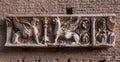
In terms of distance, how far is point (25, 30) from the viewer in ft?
23.9

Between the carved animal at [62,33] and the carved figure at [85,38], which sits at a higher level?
the carved animal at [62,33]

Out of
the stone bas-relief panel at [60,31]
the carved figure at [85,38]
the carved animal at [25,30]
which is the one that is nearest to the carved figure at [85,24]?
the stone bas-relief panel at [60,31]

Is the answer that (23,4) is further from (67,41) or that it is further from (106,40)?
(106,40)

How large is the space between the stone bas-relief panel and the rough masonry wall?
146 millimetres

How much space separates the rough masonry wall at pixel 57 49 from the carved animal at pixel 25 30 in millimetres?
206

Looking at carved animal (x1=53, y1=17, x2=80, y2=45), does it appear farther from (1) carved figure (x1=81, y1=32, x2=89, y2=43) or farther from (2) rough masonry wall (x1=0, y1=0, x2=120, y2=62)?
(2) rough masonry wall (x1=0, y1=0, x2=120, y2=62)

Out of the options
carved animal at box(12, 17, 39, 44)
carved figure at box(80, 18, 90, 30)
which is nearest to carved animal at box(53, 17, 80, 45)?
carved figure at box(80, 18, 90, 30)

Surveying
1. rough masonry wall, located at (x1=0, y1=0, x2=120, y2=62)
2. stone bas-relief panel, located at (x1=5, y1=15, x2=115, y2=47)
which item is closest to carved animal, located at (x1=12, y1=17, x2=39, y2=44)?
stone bas-relief panel, located at (x1=5, y1=15, x2=115, y2=47)

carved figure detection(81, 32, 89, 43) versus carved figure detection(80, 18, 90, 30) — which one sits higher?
carved figure detection(80, 18, 90, 30)

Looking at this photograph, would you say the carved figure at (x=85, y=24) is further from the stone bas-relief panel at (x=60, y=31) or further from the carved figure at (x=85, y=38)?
the carved figure at (x=85, y=38)

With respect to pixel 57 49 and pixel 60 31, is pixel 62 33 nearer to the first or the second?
pixel 60 31

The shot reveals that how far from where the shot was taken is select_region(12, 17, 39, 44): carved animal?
727cm

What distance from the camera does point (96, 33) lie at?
731 centimetres

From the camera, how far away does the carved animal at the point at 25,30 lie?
727 cm
